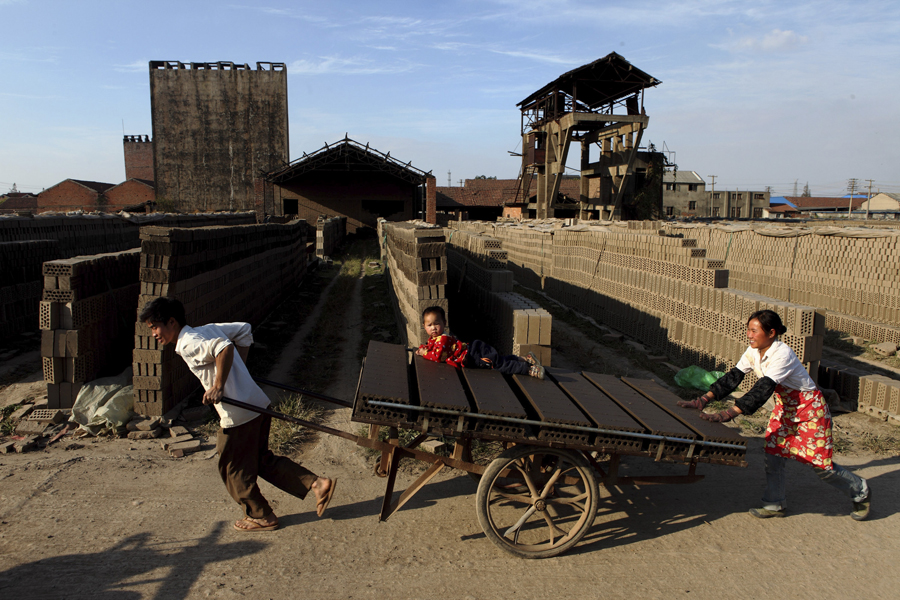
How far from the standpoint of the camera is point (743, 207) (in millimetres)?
62438

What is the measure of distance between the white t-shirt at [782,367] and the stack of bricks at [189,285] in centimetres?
547

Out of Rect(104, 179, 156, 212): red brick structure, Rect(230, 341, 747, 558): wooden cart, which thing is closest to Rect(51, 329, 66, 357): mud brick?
Rect(230, 341, 747, 558): wooden cart

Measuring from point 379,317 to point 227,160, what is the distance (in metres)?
31.5

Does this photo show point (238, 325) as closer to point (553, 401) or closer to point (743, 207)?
point (553, 401)

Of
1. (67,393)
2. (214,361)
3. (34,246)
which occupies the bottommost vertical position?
(67,393)

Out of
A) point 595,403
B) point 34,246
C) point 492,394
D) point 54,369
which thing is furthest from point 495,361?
point 34,246

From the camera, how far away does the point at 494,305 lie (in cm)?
761

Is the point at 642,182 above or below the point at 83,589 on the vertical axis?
above

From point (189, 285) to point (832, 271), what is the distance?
11.4 meters

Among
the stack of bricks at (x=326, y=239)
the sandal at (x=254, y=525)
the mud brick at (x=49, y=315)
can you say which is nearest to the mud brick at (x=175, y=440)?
the mud brick at (x=49, y=315)

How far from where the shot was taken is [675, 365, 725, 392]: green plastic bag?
7.49 m

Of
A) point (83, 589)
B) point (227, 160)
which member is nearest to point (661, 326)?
point (83, 589)

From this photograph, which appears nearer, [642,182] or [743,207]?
[642,182]

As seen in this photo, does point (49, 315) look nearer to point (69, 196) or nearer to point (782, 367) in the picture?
point (782, 367)
